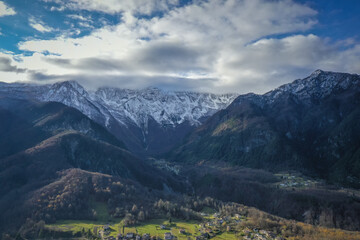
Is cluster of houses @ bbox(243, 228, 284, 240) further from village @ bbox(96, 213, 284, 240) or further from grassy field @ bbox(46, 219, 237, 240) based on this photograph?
grassy field @ bbox(46, 219, 237, 240)

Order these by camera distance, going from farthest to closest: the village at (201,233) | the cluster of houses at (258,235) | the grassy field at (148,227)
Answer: the grassy field at (148,227)
the village at (201,233)
the cluster of houses at (258,235)

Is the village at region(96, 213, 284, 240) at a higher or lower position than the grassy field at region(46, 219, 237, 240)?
higher

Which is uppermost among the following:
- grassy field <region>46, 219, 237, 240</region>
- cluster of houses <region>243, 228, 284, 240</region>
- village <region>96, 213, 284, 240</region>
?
cluster of houses <region>243, 228, 284, 240</region>

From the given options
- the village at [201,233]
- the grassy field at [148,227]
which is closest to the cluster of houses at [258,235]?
the village at [201,233]

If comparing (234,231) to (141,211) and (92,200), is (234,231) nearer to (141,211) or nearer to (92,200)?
(141,211)

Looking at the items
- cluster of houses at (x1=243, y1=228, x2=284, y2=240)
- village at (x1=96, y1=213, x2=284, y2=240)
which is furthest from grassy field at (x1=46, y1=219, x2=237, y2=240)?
cluster of houses at (x1=243, y1=228, x2=284, y2=240)

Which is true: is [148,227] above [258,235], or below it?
below

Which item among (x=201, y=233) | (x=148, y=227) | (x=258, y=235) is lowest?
(x=148, y=227)

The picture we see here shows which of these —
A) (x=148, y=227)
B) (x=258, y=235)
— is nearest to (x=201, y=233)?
(x=258, y=235)

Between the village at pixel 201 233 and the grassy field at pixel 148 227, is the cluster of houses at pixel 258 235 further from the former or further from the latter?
the grassy field at pixel 148 227

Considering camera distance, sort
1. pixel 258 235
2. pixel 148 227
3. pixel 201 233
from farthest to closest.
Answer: pixel 148 227 < pixel 201 233 < pixel 258 235

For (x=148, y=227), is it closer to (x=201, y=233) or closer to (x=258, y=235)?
(x=201, y=233)
